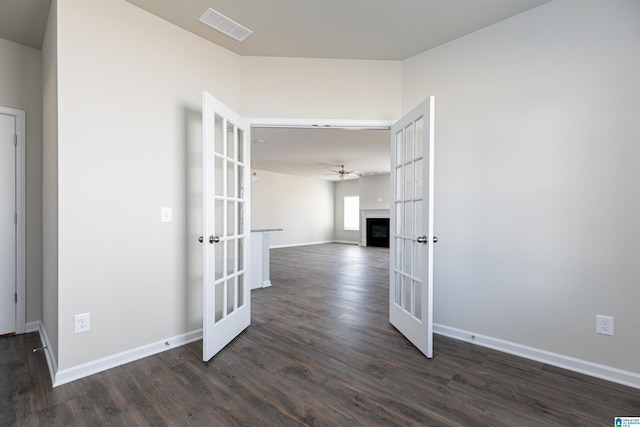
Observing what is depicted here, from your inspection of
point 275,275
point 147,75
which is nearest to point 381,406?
point 147,75

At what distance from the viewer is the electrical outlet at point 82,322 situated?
6.66ft

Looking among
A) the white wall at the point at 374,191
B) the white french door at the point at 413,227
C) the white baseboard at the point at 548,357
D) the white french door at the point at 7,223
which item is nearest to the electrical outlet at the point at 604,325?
the white baseboard at the point at 548,357

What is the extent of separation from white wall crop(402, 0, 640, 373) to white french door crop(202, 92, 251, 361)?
6.01 feet

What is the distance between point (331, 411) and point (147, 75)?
106 inches

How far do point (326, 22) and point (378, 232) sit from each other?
8820mm

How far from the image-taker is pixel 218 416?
164 cm

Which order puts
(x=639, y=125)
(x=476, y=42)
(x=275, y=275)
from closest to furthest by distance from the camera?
1. (x=639, y=125)
2. (x=476, y=42)
3. (x=275, y=275)

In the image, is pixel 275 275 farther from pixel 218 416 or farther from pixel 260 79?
pixel 218 416

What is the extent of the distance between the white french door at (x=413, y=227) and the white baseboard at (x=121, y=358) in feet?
6.11

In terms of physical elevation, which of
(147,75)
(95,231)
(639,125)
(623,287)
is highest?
(147,75)

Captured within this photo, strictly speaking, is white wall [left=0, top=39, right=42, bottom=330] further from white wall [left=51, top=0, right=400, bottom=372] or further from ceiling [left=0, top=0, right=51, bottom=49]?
white wall [left=51, top=0, right=400, bottom=372]

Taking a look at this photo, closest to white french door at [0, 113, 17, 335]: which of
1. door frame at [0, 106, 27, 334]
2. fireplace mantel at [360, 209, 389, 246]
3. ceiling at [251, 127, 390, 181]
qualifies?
door frame at [0, 106, 27, 334]

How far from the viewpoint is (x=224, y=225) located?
253cm

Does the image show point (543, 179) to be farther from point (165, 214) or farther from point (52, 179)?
point (52, 179)
